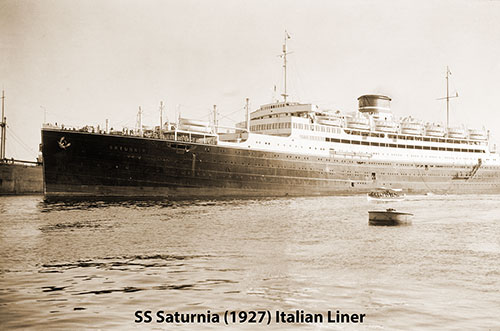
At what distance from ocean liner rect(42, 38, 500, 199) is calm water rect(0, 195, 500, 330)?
47.8ft

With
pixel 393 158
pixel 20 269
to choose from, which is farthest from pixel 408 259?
pixel 393 158

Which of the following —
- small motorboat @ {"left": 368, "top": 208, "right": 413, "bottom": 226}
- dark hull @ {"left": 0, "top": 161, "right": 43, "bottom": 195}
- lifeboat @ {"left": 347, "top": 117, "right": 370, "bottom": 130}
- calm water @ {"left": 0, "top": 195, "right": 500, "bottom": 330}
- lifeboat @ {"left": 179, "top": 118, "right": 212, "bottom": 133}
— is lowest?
calm water @ {"left": 0, "top": 195, "right": 500, "bottom": 330}

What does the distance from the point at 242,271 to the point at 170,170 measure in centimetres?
2824

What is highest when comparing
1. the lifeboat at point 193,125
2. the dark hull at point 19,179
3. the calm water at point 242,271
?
the lifeboat at point 193,125

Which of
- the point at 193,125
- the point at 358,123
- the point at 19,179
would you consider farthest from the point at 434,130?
the point at 19,179

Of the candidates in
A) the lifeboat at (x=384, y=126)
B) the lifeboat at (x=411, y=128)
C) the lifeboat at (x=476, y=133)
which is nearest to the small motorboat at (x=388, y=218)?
the lifeboat at (x=384, y=126)

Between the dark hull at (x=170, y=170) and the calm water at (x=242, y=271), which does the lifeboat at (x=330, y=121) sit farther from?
the calm water at (x=242, y=271)

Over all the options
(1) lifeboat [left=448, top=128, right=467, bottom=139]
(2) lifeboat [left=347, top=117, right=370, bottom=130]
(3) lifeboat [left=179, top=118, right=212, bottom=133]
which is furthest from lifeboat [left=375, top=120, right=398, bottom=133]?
(3) lifeboat [left=179, top=118, right=212, bottom=133]

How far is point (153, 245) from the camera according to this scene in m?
16.3

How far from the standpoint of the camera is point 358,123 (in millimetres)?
53875

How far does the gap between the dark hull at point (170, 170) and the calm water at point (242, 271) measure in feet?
47.1

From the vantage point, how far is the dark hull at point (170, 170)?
3709 cm

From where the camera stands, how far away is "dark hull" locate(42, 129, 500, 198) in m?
37.1

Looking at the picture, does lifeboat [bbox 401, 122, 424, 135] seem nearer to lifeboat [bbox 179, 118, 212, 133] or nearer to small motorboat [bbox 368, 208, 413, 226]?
lifeboat [bbox 179, 118, 212, 133]
